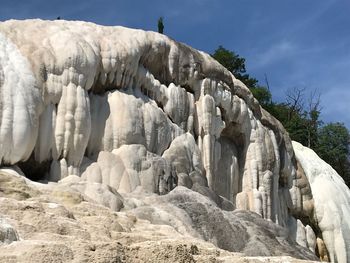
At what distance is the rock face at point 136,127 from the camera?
1160 cm

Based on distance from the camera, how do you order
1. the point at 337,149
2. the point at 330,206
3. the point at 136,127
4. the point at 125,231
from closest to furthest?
the point at 125,231, the point at 136,127, the point at 330,206, the point at 337,149

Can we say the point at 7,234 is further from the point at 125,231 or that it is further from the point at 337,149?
the point at 337,149

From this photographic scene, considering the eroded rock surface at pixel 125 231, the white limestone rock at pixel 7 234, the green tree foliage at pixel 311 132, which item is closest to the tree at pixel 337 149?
the green tree foliage at pixel 311 132

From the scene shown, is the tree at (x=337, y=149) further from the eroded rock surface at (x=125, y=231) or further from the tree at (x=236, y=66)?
the eroded rock surface at (x=125, y=231)

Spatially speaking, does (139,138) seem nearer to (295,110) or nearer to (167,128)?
(167,128)

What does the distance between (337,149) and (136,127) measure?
727 inches

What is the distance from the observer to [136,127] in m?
14.1

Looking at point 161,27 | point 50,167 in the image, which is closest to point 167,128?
point 50,167

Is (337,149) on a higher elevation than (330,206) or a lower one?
higher

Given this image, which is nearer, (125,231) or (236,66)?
(125,231)

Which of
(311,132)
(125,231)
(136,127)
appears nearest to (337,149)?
(311,132)

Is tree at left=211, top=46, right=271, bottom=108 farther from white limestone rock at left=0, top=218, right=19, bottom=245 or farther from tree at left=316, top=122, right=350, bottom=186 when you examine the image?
white limestone rock at left=0, top=218, right=19, bottom=245

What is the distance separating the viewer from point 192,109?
1672cm

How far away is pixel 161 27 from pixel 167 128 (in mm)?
16954
